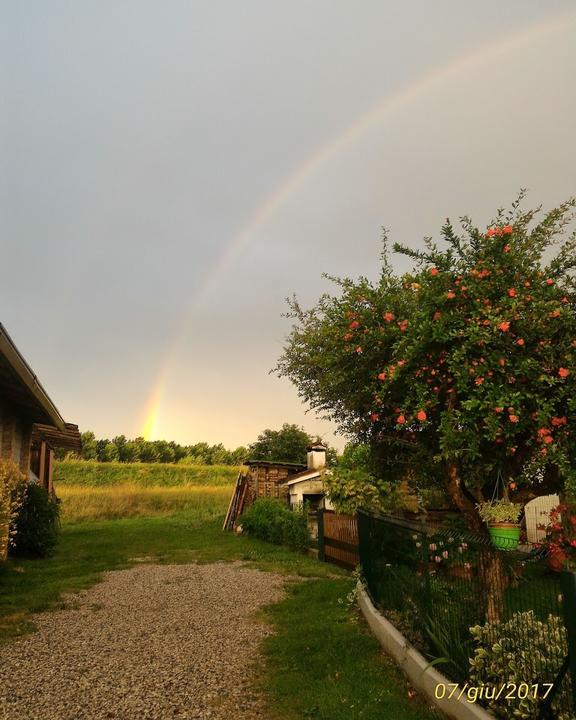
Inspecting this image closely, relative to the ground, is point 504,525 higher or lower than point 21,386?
lower

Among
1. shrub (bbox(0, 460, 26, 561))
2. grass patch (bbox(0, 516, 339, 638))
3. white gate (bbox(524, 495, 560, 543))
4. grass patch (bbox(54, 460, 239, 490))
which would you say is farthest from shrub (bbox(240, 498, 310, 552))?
grass patch (bbox(54, 460, 239, 490))

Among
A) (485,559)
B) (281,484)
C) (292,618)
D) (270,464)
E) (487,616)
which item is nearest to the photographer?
(487,616)

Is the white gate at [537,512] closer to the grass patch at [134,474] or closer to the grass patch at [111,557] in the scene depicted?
the grass patch at [111,557]

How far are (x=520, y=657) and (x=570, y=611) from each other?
1.00 meters

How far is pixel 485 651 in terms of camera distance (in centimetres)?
371

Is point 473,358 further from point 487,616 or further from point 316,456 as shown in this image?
point 316,456

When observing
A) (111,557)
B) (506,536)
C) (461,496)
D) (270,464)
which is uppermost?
(270,464)

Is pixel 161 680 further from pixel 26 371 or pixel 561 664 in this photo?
pixel 26 371

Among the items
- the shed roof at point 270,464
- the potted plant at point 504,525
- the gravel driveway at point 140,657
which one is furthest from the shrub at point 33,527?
the potted plant at point 504,525

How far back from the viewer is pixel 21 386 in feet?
36.6

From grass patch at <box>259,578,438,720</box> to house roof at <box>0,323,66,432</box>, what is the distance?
568 centimetres

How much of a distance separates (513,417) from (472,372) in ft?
1.68

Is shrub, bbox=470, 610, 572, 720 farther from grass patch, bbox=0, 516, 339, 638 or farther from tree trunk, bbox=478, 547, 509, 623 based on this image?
grass patch, bbox=0, 516, 339, 638

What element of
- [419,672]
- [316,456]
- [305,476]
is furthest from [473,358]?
[316,456]
